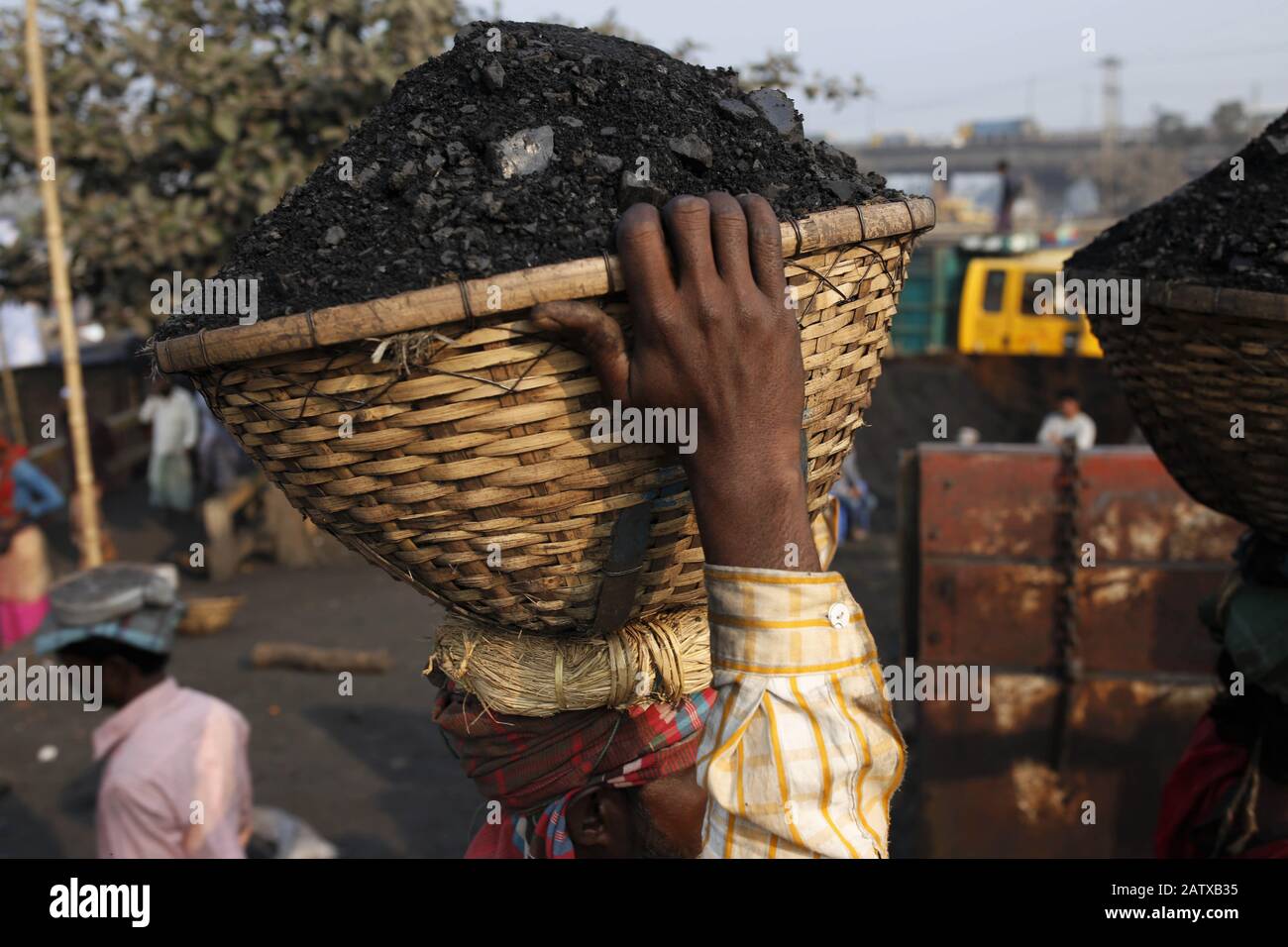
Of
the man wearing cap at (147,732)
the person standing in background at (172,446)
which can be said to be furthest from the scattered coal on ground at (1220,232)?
the person standing in background at (172,446)

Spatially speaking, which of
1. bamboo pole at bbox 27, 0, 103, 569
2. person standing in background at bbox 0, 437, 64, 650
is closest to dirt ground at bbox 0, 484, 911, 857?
person standing in background at bbox 0, 437, 64, 650

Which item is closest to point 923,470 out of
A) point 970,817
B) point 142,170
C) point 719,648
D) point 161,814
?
point 970,817

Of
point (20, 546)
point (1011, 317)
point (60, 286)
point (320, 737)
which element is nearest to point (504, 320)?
point (320, 737)

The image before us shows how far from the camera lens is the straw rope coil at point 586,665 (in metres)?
1.70

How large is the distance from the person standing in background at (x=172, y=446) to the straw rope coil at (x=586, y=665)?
401 inches

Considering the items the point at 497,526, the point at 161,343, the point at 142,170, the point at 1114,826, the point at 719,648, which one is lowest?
the point at 1114,826

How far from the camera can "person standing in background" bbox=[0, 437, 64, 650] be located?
6.72 meters

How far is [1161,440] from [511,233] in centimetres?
149

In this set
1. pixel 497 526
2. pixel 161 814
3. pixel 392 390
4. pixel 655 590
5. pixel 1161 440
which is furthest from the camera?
pixel 161 814

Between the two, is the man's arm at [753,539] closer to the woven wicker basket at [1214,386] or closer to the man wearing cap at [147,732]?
the woven wicker basket at [1214,386]

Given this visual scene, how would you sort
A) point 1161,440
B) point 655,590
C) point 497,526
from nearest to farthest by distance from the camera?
1. point 497,526
2. point 655,590
3. point 1161,440

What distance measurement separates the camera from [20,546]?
6.72m

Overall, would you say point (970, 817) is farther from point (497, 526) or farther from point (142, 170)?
point (142, 170)
